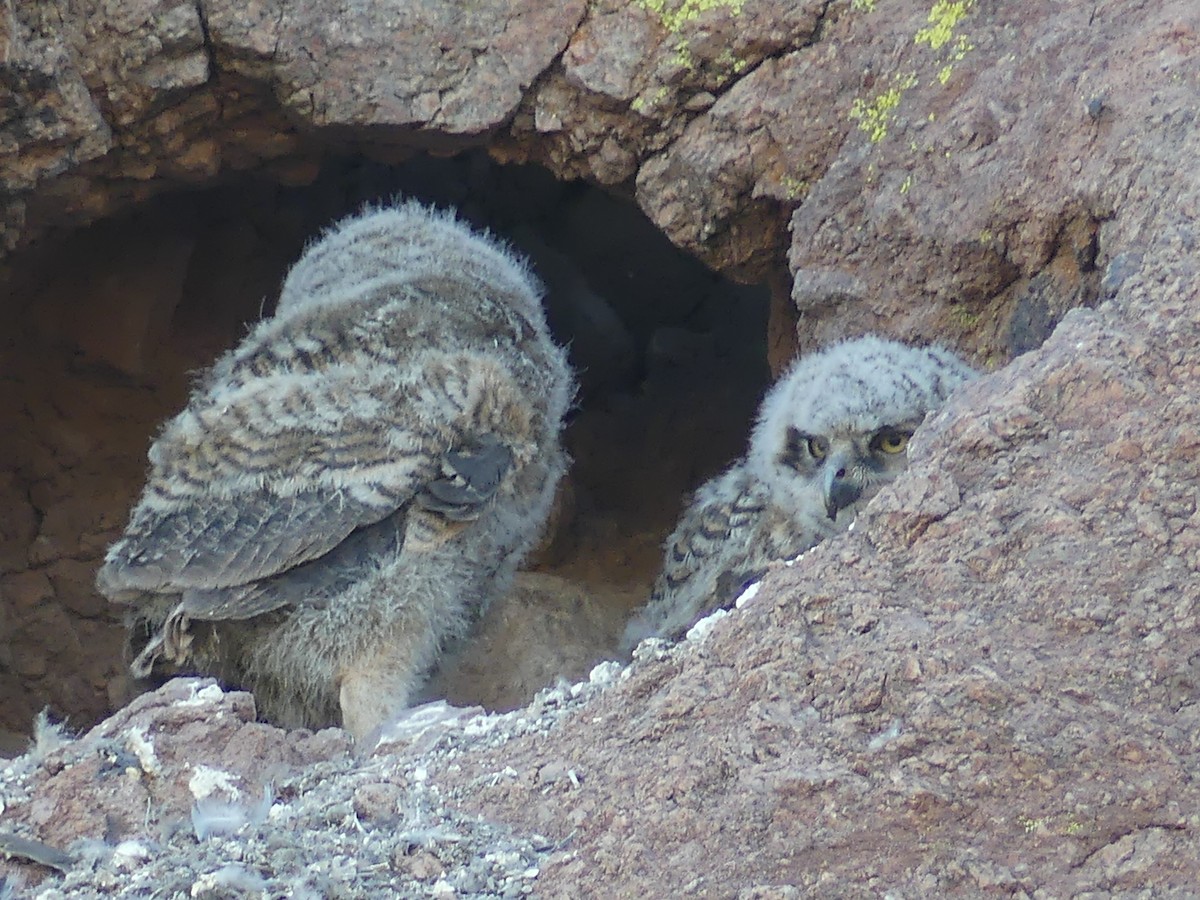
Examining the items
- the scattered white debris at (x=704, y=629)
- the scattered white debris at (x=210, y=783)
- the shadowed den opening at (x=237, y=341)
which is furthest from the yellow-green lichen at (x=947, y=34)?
the scattered white debris at (x=210, y=783)

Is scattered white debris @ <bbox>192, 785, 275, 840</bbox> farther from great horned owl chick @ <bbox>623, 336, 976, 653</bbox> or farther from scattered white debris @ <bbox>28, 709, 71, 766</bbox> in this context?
great horned owl chick @ <bbox>623, 336, 976, 653</bbox>

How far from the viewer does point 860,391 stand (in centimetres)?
374

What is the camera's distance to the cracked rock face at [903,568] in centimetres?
212

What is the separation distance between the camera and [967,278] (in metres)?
4.01

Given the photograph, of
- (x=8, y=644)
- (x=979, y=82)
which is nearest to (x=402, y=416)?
(x=979, y=82)

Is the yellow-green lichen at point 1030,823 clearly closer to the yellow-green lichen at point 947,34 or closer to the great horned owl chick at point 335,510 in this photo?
the great horned owl chick at point 335,510

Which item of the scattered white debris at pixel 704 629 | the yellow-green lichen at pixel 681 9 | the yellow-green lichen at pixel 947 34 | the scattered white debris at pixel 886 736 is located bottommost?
the scattered white debris at pixel 886 736

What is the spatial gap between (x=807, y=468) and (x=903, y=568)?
1.42 metres

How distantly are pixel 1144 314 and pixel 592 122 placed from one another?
7.59 feet

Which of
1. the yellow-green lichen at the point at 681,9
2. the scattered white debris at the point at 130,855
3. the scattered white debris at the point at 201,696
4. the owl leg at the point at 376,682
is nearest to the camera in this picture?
the scattered white debris at the point at 130,855

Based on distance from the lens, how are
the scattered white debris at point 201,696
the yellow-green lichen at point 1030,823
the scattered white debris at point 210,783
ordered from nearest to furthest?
the yellow-green lichen at point 1030,823
the scattered white debris at point 210,783
the scattered white debris at point 201,696

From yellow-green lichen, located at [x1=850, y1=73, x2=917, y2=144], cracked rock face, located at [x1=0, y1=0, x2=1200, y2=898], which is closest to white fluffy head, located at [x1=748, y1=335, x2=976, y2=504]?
cracked rock face, located at [x1=0, y1=0, x2=1200, y2=898]

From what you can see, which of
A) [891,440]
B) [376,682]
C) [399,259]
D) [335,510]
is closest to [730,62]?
[399,259]

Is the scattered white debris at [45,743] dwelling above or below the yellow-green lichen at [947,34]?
below
